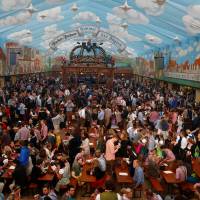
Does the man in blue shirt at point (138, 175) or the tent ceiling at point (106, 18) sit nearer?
the man in blue shirt at point (138, 175)

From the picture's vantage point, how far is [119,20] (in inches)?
958

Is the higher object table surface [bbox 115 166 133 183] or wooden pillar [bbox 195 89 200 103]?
wooden pillar [bbox 195 89 200 103]

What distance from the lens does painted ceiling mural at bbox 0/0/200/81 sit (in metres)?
17.4

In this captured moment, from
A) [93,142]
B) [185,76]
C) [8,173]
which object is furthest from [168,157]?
[185,76]

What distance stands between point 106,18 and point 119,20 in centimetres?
86

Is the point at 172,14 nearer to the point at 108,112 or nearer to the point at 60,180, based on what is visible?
the point at 108,112

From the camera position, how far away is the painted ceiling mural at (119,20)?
17.4m

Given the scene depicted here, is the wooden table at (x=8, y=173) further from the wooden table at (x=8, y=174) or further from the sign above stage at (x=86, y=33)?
the sign above stage at (x=86, y=33)


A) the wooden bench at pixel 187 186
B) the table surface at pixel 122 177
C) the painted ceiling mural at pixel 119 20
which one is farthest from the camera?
the painted ceiling mural at pixel 119 20

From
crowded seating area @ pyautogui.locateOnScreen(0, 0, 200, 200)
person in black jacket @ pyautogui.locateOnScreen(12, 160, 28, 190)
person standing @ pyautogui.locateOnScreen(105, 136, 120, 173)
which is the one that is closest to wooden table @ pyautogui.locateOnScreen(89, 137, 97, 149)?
crowded seating area @ pyautogui.locateOnScreen(0, 0, 200, 200)

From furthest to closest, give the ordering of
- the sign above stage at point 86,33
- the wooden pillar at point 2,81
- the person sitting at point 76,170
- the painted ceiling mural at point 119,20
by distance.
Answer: the sign above stage at point 86,33 < the wooden pillar at point 2,81 < the painted ceiling mural at point 119,20 < the person sitting at point 76,170

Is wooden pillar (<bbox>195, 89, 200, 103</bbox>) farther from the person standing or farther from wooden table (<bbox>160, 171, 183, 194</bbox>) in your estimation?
wooden table (<bbox>160, 171, 183, 194</bbox>)

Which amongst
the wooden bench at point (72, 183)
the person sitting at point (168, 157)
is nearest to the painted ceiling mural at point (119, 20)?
the person sitting at point (168, 157)

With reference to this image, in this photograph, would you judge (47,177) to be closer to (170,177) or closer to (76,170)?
(76,170)
